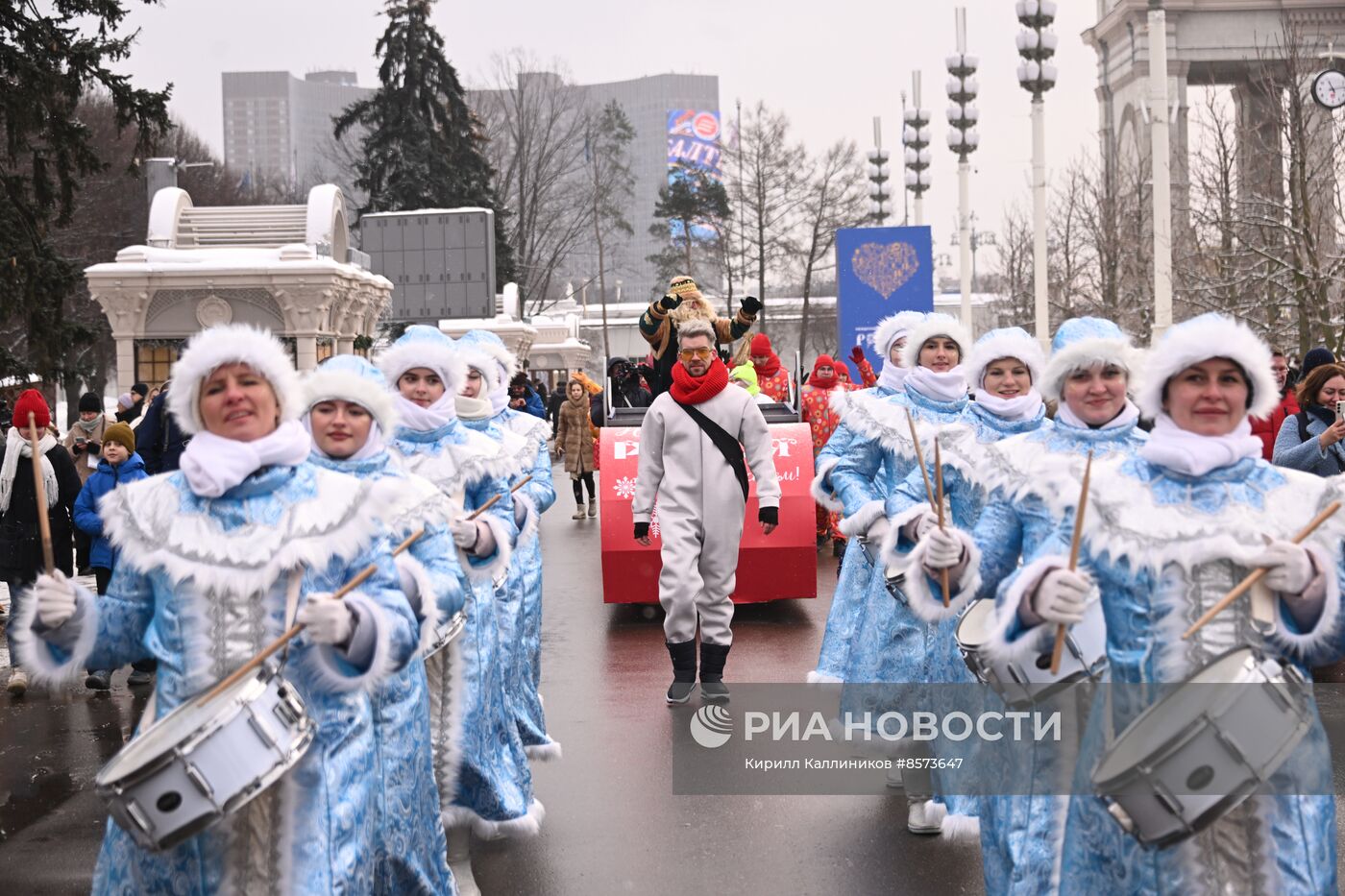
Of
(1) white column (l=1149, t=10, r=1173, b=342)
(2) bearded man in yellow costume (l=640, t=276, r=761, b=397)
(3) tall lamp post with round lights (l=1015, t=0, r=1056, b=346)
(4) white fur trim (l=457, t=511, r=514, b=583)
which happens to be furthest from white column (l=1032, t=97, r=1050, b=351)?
(4) white fur trim (l=457, t=511, r=514, b=583)

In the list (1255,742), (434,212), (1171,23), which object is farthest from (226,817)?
(1171,23)

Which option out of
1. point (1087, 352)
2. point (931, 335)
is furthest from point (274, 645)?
point (931, 335)

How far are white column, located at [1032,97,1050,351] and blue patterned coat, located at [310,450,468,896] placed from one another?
22.7 m

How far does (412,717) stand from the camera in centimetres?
477

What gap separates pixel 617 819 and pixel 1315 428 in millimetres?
5323

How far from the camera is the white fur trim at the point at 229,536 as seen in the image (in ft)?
12.9

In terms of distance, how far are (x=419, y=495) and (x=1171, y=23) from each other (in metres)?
48.6

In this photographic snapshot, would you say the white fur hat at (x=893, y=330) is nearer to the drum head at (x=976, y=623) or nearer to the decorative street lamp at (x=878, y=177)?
the drum head at (x=976, y=623)

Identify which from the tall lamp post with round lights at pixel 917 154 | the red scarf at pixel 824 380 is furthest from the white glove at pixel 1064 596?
the tall lamp post with round lights at pixel 917 154

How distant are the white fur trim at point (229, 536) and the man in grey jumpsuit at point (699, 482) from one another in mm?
4259

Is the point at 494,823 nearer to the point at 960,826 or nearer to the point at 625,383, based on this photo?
the point at 960,826

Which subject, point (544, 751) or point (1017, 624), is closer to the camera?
point (1017, 624)

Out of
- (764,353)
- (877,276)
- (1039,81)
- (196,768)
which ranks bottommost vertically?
(196,768)

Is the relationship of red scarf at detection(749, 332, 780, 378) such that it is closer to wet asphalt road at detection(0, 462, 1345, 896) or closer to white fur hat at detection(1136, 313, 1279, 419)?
wet asphalt road at detection(0, 462, 1345, 896)
